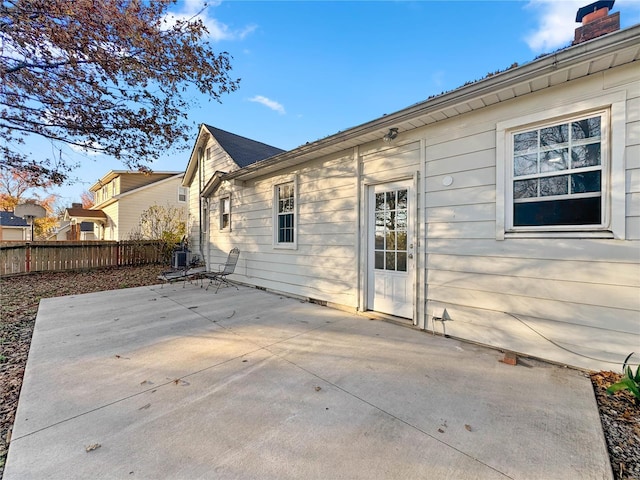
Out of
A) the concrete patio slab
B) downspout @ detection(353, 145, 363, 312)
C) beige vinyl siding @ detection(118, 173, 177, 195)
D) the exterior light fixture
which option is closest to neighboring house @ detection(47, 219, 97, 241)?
beige vinyl siding @ detection(118, 173, 177, 195)

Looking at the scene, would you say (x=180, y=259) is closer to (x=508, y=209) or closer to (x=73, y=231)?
(x=508, y=209)

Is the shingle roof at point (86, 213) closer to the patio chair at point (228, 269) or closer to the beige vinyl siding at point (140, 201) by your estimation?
the beige vinyl siding at point (140, 201)

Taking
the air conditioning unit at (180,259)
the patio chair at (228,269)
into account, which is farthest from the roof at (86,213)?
the patio chair at (228,269)

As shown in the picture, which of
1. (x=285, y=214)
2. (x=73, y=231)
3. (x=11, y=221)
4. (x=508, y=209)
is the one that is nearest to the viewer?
(x=508, y=209)

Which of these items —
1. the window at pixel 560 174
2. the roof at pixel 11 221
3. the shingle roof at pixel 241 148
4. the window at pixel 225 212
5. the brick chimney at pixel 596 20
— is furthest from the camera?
the roof at pixel 11 221

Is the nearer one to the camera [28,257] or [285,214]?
[285,214]

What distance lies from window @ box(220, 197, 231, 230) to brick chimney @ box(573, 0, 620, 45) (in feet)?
25.5

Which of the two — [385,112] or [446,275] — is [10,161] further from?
[446,275]

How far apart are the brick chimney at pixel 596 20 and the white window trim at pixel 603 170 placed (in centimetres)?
94

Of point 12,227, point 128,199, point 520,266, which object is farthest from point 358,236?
point 12,227

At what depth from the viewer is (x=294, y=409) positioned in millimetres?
2158

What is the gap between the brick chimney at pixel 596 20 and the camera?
2914 millimetres

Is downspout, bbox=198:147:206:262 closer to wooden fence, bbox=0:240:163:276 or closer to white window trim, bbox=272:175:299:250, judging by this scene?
wooden fence, bbox=0:240:163:276

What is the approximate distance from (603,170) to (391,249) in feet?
8.21
